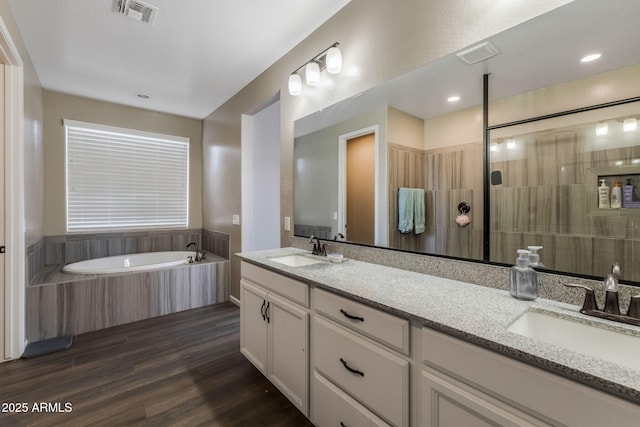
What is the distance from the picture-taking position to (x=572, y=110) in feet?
3.53

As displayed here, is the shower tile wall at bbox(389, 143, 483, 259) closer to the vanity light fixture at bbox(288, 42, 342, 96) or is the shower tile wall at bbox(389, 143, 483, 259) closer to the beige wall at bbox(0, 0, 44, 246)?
the vanity light fixture at bbox(288, 42, 342, 96)

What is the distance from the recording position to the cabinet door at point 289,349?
58.8 inches

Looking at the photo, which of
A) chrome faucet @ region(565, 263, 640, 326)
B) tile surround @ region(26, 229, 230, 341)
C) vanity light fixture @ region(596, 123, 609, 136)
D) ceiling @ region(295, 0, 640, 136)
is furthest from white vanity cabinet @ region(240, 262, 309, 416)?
tile surround @ region(26, 229, 230, 341)

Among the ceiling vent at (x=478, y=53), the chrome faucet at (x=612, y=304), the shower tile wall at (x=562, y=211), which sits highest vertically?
the ceiling vent at (x=478, y=53)

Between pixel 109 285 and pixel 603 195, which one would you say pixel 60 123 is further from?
pixel 603 195

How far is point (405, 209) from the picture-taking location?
1613mm

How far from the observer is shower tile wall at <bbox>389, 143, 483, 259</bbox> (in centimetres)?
135

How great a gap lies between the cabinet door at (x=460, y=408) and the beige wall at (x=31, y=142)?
3130 millimetres

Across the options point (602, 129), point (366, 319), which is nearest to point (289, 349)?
point (366, 319)

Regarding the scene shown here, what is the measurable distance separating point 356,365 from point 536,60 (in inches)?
58.2

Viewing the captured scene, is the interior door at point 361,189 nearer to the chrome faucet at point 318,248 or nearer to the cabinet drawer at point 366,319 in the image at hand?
the chrome faucet at point 318,248

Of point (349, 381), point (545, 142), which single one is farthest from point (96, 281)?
point (545, 142)

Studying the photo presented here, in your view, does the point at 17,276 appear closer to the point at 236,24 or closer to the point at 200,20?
the point at 200,20

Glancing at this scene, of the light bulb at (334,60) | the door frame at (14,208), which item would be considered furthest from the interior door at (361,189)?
the door frame at (14,208)
